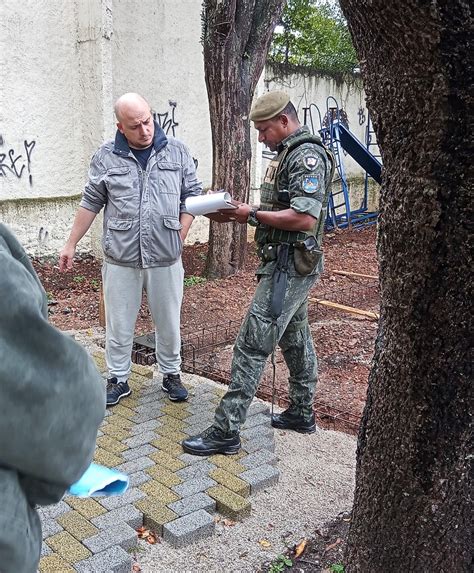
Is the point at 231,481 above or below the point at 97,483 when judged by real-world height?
below

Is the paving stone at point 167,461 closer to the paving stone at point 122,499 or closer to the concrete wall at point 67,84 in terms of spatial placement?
the paving stone at point 122,499

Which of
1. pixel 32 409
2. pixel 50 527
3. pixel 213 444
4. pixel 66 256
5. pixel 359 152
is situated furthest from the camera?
pixel 359 152

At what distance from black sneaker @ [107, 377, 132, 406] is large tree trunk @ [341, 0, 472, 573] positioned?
210cm

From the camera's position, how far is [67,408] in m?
1.05

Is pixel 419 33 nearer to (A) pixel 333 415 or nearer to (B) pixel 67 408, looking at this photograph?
(B) pixel 67 408

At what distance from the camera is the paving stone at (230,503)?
2.96 meters

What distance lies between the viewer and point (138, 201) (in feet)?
12.6

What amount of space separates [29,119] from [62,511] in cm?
614

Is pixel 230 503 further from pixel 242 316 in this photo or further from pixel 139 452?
pixel 242 316

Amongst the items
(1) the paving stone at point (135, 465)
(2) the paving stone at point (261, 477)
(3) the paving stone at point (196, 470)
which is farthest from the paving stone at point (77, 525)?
(2) the paving stone at point (261, 477)

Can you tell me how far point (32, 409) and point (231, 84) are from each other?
6.72 metres

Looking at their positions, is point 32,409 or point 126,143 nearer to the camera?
point 32,409

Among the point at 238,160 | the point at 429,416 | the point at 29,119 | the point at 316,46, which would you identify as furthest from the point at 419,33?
the point at 316,46

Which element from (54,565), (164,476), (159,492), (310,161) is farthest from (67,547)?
(310,161)
